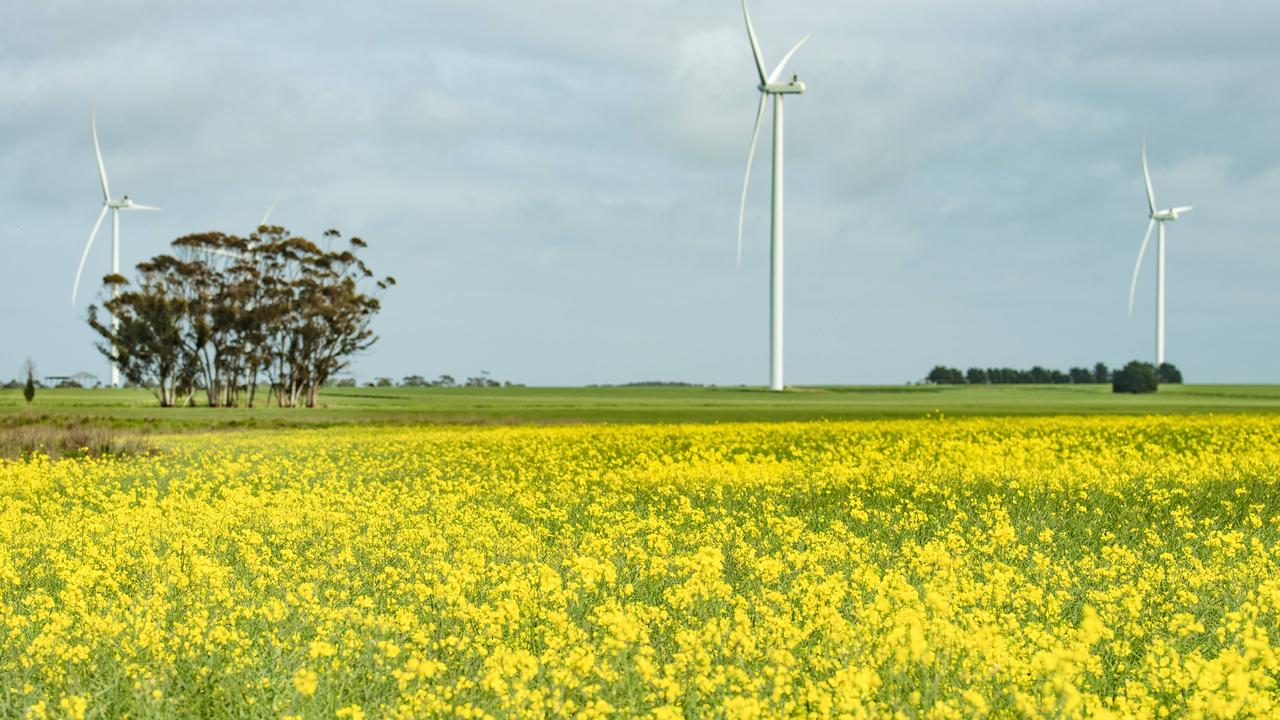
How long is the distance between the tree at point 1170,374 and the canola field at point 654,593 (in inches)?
4395

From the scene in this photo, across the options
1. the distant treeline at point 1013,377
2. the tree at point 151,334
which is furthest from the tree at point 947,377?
the tree at point 151,334

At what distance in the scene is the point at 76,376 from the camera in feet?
406

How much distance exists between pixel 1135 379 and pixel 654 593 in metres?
105

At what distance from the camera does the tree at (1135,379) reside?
102250 millimetres

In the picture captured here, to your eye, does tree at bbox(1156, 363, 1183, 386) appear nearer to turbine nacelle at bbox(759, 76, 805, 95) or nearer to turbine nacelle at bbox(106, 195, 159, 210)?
turbine nacelle at bbox(759, 76, 805, 95)

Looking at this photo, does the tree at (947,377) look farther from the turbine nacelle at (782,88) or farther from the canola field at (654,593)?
the canola field at (654,593)

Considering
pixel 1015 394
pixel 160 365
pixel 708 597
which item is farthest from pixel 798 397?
pixel 708 597

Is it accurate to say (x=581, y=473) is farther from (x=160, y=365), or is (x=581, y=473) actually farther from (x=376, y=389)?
(x=376, y=389)

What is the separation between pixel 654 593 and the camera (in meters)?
9.59

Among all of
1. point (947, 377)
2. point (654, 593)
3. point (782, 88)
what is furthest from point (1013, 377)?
point (654, 593)

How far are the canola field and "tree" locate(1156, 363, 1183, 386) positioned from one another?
366 ft

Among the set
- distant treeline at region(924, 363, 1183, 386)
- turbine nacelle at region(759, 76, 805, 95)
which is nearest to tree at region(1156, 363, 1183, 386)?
distant treeline at region(924, 363, 1183, 386)

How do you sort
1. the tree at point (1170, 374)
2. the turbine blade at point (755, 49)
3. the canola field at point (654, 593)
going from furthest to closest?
the tree at point (1170, 374) → the turbine blade at point (755, 49) → the canola field at point (654, 593)

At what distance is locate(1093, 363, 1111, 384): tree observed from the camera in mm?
124938
